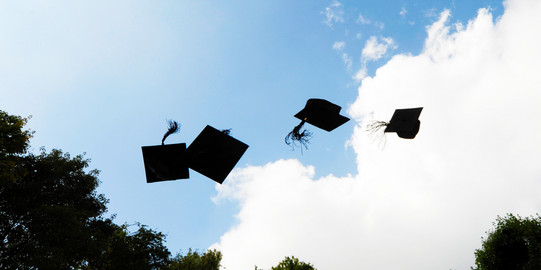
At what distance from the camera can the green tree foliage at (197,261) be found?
55.3ft

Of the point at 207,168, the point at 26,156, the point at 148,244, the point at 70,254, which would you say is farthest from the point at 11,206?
the point at 207,168

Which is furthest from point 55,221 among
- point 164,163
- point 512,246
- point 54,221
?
point 512,246

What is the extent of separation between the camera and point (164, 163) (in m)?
5.33

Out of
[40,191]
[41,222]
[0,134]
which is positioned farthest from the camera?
[40,191]

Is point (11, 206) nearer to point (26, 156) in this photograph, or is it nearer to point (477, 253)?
point (26, 156)

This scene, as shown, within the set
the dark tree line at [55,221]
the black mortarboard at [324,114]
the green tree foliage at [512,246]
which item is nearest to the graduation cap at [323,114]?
the black mortarboard at [324,114]

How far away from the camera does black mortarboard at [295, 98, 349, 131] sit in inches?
252

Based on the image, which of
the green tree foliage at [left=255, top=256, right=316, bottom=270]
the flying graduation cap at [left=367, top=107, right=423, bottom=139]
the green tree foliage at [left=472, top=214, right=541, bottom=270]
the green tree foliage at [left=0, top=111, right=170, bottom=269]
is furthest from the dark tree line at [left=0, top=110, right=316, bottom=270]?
the green tree foliage at [left=472, top=214, right=541, bottom=270]

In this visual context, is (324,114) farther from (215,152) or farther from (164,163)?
(164,163)

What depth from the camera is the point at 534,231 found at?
1398 cm

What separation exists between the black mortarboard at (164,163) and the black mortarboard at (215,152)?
0.22 meters

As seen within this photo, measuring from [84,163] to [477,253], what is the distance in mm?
23550

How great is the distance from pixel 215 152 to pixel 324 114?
2712mm

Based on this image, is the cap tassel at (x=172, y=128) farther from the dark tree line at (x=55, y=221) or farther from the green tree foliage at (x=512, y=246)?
the green tree foliage at (x=512, y=246)
